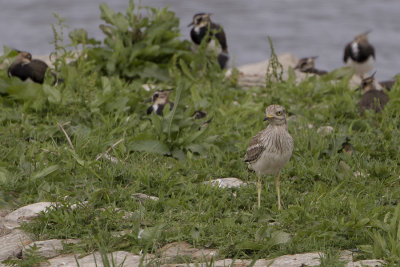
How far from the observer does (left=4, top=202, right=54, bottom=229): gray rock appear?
19.0 ft

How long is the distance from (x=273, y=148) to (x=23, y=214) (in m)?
2.22

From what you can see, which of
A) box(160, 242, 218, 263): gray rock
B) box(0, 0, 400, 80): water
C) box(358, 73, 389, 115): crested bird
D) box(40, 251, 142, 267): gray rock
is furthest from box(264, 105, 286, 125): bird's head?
box(0, 0, 400, 80): water

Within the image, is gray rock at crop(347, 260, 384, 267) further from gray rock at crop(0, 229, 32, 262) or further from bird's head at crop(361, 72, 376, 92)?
bird's head at crop(361, 72, 376, 92)

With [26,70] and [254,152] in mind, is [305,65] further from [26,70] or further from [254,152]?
[254,152]

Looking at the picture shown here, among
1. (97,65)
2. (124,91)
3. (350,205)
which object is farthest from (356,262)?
(97,65)

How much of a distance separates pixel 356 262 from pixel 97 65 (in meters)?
5.93

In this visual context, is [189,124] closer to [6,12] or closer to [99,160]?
[99,160]

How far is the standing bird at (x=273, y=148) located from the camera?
20.7 feet

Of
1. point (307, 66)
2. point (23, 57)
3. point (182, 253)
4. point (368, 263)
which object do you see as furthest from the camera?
point (307, 66)

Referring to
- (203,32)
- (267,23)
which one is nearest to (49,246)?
(203,32)

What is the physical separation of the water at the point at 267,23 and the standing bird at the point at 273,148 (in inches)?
557

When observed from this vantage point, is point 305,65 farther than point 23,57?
Yes

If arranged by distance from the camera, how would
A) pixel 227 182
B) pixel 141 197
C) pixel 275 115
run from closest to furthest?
pixel 141 197 → pixel 275 115 → pixel 227 182

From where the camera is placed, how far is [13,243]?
5.39 m
